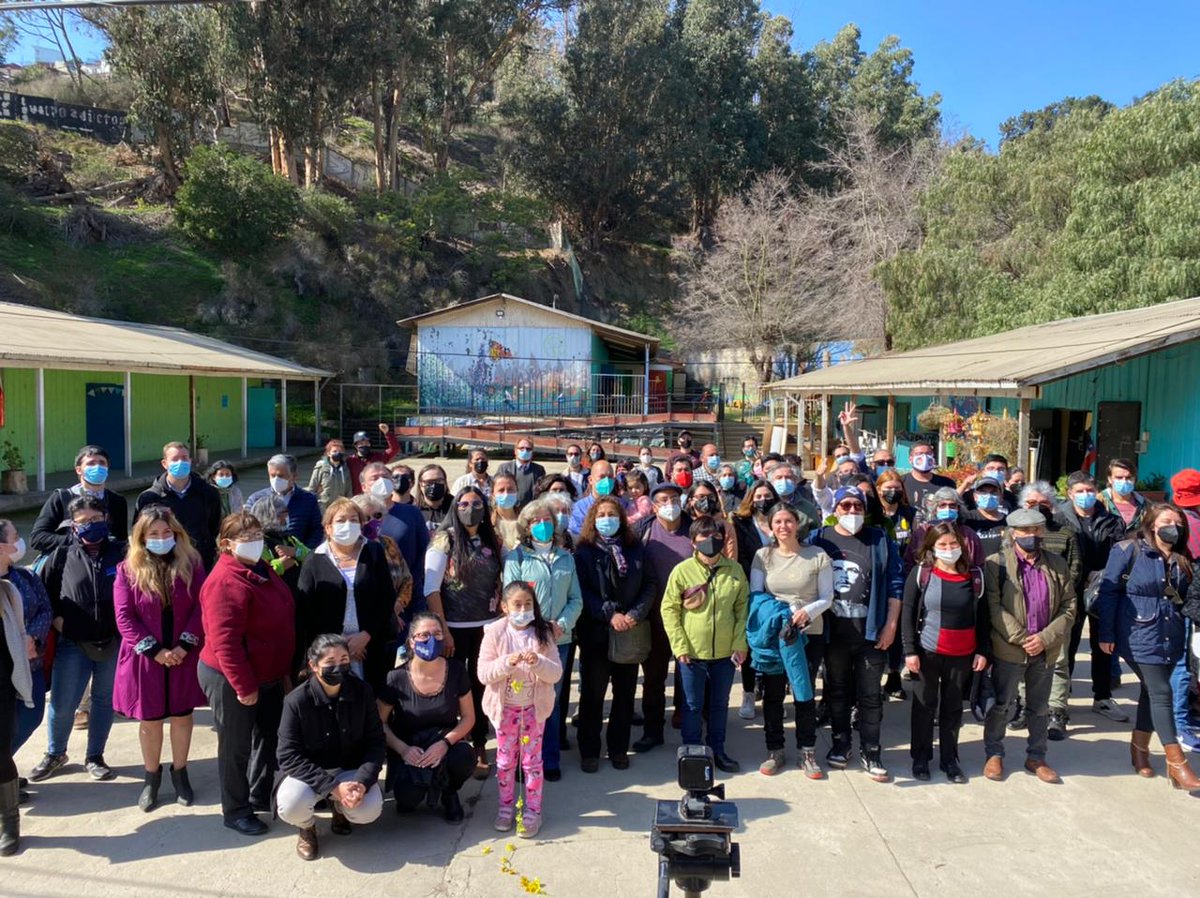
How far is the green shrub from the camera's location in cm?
2845

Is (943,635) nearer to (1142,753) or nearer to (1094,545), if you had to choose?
(1142,753)

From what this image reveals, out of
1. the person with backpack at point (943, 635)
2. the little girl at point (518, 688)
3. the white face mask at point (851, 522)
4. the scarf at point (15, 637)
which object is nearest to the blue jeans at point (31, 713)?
the scarf at point (15, 637)

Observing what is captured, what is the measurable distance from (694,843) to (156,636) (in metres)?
3.18

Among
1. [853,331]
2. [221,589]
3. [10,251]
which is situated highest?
[10,251]

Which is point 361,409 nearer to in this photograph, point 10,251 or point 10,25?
point 10,251

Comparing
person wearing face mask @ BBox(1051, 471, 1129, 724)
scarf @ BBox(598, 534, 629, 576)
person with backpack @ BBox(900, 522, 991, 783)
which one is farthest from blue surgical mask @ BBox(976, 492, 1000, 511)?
scarf @ BBox(598, 534, 629, 576)

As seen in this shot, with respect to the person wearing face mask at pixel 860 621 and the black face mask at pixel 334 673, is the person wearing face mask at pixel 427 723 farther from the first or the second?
the person wearing face mask at pixel 860 621

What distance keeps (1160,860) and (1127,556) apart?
1700 millimetres

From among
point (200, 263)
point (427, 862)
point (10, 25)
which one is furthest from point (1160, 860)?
point (10, 25)

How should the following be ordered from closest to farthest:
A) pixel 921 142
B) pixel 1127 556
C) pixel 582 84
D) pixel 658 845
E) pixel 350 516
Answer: pixel 658 845, pixel 350 516, pixel 1127 556, pixel 921 142, pixel 582 84

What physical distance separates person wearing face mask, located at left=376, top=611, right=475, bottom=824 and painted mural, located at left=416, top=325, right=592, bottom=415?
22824mm

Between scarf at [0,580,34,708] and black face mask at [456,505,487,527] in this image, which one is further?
black face mask at [456,505,487,527]

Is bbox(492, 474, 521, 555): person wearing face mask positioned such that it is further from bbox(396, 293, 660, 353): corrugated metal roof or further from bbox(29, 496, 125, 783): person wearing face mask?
bbox(396, 293, 660, 353): corrugated metal roof

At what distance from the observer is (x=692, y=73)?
4034cm
